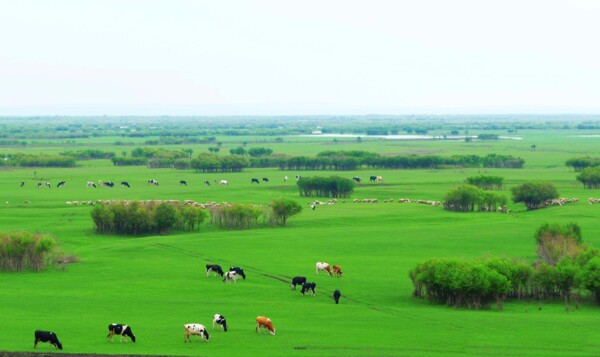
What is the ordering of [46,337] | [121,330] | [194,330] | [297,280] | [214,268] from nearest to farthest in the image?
[46,337], [121,330], [194,330], [297,280], [214,268]

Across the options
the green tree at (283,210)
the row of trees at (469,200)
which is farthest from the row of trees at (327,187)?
the green tree at (283,210)

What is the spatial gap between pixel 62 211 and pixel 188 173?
2596 inches

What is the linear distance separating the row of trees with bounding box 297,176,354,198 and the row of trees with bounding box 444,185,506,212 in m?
19.9

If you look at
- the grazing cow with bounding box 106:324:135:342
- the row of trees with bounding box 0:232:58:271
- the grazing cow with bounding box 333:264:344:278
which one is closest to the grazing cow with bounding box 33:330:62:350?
the grazing cow with bounding box 106:324:135:342

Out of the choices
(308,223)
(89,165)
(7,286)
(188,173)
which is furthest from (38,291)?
(89,165)

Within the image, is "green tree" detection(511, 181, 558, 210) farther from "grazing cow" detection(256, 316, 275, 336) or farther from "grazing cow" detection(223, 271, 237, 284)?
"grazing cow" detection(256, 316, 275, 336)

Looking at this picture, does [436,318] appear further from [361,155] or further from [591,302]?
[361,155]

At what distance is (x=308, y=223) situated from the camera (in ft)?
311

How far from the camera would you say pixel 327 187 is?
413 ft

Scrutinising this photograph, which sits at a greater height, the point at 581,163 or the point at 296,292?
the point at 296,292

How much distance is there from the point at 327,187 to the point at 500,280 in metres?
74.3

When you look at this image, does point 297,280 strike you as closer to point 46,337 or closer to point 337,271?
point 337,271

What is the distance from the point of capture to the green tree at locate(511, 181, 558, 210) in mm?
109438

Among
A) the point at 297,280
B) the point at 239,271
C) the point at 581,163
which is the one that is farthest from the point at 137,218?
the point at 581,163
